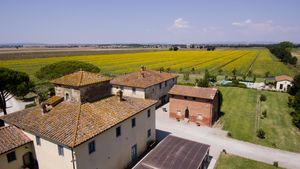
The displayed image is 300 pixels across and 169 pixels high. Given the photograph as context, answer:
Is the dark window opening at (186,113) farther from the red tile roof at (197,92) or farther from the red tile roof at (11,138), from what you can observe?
the red tile roof at (11,138)

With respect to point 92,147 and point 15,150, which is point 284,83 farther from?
point 15,150

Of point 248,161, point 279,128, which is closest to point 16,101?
point 248,161

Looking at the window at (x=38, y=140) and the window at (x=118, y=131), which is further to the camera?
the window at (x=118, y=131)

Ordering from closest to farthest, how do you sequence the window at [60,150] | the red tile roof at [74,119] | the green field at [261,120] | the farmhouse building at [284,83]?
the window at [60,150], the red tile roof at [74,119], the green field at [261,120], the farmhouse building at [284,83]

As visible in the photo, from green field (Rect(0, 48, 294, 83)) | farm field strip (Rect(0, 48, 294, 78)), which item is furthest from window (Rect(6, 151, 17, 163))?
farm field strip (Rect(0, 48, 294, 78))

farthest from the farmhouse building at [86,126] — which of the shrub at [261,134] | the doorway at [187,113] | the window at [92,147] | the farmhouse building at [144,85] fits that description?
the shrub at [261,134]

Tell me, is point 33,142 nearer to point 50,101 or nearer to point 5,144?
point 5,144

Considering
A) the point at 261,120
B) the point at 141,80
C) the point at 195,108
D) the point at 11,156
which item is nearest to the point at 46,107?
the point at 11,156
